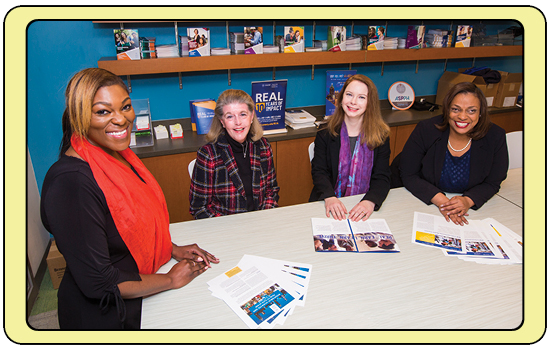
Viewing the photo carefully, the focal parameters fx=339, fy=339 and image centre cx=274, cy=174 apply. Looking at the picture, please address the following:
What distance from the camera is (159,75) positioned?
3023 millimetres

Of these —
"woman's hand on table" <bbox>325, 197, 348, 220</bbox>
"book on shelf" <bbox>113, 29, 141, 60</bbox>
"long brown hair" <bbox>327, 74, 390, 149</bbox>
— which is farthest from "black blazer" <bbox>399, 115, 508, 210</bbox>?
"book on shelf" <bbox>113, 29, 141, 60</bbox>

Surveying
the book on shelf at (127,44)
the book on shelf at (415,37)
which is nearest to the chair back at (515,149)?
the book on shelf at (415,37)

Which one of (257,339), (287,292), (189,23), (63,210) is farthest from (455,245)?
(189,23)

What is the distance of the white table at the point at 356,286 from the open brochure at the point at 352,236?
0.12 ft

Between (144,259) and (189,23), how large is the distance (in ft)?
7.59

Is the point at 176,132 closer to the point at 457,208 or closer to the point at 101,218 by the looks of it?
the point at 101,218

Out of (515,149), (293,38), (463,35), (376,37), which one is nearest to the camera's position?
(515,149)

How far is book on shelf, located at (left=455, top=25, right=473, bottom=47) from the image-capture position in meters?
3.60

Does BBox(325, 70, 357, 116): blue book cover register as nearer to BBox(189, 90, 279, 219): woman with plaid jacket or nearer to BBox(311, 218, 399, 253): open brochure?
BBox(189, 90, 279, 219): woman with plaid jacket

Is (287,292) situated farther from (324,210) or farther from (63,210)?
(63,210)

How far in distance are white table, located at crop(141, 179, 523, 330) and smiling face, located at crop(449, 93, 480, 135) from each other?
58 cm

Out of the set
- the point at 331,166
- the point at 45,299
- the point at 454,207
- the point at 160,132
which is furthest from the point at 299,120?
the point at 45,299

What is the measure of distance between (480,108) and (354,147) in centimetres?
75

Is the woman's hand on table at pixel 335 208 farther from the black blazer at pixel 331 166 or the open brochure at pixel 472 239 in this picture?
the open brochure at pixel 472 239
